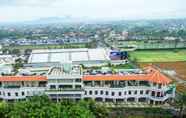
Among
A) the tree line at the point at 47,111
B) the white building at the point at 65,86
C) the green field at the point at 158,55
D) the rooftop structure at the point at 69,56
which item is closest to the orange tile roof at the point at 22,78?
the white building at the point at 65,86

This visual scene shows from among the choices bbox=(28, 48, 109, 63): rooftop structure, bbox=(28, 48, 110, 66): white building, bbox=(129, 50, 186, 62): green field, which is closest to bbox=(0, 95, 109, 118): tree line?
bbox=(28, 48, 110, 66): white building

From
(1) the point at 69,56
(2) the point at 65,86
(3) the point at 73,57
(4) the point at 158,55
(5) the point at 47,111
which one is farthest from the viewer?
(4) the point at 158,55

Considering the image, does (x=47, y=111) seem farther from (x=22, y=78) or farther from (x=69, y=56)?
(x=69, y=56)

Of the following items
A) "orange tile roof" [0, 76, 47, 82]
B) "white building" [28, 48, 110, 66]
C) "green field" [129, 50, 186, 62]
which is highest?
"orange tile roof" [0, 76, 47, 82]

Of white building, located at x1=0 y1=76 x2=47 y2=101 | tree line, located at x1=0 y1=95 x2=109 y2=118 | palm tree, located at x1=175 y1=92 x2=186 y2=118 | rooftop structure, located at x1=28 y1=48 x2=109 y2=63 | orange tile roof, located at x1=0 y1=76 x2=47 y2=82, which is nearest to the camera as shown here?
tree line, located at x1=0 y1=95 x2=109 y2=118

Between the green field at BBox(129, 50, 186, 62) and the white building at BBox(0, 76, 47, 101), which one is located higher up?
the white building at BBox(0, 76, 47, 101)

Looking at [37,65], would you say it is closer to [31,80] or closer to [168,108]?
[31,80]

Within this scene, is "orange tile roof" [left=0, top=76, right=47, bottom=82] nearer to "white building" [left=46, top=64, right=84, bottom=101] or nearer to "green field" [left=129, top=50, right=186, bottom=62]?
"white building" [left=46, top=64, right=84, bottom=101]

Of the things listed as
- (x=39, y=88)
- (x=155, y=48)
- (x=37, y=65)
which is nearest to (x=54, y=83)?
(x=39, y=88)

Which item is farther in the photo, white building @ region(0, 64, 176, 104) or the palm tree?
white building @ region(0, 64, 176, 104)

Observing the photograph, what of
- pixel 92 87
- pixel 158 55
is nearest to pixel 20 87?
pixel 92 87
